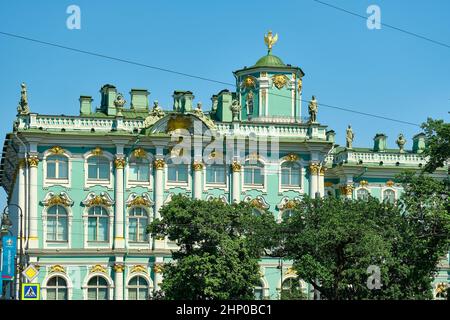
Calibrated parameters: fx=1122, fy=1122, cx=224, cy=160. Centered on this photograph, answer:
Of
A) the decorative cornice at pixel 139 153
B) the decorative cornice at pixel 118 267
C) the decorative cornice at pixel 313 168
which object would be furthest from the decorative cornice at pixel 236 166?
the decorative cornice at pixel 118 267

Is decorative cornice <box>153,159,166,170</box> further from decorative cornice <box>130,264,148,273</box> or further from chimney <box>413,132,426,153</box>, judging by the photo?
chimney <box>413,132,426,153</box>

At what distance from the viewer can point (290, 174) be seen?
309 ft

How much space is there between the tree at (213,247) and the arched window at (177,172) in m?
15.8

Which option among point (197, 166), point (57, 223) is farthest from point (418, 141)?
point (57, 223)

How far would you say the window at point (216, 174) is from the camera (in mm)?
93125

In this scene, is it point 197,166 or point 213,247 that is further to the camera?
point 197,166

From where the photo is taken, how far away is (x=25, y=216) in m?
87.7

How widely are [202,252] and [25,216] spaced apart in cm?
1955

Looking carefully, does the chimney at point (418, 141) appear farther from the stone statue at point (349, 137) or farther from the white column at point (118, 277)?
the white column at point (118, 277)

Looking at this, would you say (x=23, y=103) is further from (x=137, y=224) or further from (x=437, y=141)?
(x=437, y=141)

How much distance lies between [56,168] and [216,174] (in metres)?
13.3

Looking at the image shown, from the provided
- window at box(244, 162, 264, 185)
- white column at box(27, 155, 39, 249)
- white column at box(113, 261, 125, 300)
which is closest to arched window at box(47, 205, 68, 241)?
white column at box(27, 155, 39, 249)
